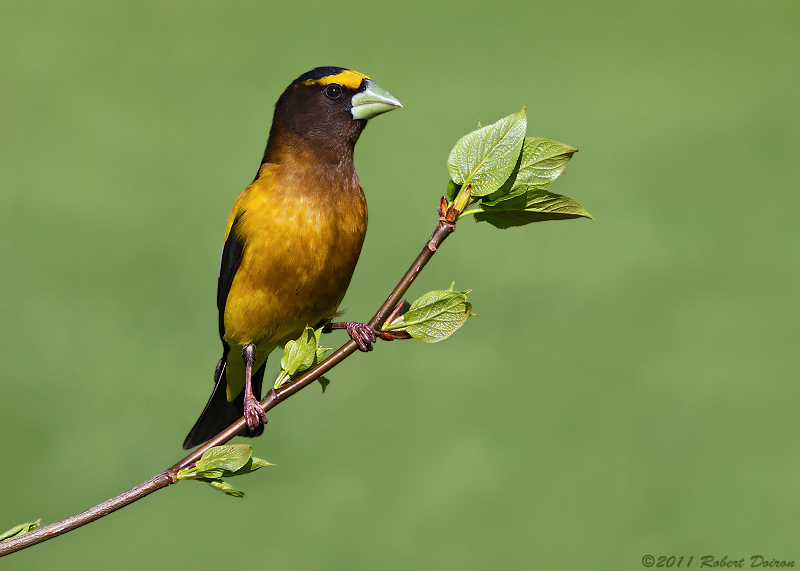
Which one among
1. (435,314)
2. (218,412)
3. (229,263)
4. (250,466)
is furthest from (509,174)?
(218,412)

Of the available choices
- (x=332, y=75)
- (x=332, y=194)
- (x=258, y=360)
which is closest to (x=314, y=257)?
(x=332, y=194)

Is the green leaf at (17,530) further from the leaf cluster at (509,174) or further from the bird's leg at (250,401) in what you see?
the leaf cluster at (509,174)

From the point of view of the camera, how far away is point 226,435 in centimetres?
103

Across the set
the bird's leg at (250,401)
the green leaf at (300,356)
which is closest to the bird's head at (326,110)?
the bird's leg at (250,401)

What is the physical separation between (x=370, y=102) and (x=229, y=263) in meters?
0.53

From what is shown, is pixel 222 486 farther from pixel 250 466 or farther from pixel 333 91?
pixel 333 91

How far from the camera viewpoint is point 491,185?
101 centimetres

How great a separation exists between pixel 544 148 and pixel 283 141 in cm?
79

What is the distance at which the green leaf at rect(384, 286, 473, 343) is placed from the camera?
1.03 metres

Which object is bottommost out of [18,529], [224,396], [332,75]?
[224,396]

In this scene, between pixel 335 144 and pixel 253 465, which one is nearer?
pixel 253 465


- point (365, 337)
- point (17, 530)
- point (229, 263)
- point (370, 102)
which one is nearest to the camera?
point (17, 530)

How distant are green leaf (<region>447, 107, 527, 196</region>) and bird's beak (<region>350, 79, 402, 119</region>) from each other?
0.46 meters

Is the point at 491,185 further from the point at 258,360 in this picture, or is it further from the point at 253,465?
the point at 258,360
